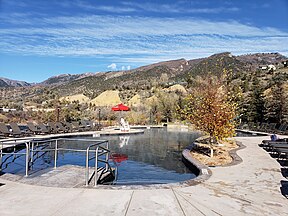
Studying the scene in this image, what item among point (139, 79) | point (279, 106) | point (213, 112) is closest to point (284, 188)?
point (213, 112)

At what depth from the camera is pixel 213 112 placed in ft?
30.7

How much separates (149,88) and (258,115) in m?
31.4

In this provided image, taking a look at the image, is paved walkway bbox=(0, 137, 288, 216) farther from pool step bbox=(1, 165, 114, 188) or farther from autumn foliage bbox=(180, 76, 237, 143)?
autumn foliage bbox=(180, 76, 237, 143)

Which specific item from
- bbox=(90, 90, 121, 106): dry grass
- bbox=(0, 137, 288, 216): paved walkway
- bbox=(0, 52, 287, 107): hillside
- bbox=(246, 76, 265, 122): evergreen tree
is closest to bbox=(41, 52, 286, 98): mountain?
bbox=(0, 52, 287, 107): hillside

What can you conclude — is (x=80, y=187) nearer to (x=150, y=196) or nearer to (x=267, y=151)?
(x=150, y=196)

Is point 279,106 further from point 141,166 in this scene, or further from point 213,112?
point 141,166

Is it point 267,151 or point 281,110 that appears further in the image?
point 281,110

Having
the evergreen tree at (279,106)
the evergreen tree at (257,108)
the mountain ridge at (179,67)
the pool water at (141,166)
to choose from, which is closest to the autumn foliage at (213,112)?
the pool water at (141,166)

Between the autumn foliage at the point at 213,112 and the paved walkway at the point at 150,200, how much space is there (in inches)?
136

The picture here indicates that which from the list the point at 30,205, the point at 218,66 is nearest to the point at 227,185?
the point at 30,205

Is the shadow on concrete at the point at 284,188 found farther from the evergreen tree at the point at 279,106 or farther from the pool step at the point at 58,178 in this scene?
the evergreen tree at the point at 279,106

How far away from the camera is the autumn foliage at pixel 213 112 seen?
929 cm

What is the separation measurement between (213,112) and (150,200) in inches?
217

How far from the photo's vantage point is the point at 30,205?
4.12m
